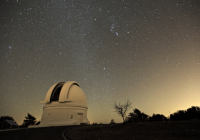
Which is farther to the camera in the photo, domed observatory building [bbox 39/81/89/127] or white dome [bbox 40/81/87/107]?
white dome [bbox 40/81/87/107]

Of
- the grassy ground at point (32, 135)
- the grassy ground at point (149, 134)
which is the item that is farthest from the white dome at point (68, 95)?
the grassy ground at point (149, 134)

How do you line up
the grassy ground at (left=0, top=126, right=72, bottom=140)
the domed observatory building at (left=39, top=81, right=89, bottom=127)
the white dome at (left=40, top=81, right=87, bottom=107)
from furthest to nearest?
the white dome at (left=40, top=81, right=87, bottom=107)
the domed observatory building at (left=39, top=81, right=89, bottom=127)
the grassy ground at (left=0, top=126, right=72, bottom=140)

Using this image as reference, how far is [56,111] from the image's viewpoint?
2289cm

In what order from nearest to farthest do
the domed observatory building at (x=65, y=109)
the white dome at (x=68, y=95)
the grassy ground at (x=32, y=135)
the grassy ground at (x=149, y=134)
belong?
the grassy ground at (x=149, y=134) < the grassy ground at (x=32, y=135) < the domed observatory building at (x=65, y=109) < the white dome at (x=68, y=95)

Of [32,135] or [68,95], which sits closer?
[32,135]

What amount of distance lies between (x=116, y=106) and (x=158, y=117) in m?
14.1

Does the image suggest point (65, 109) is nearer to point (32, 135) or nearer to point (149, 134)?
point (32, 135)

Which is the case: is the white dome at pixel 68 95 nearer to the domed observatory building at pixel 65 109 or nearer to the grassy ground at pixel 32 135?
the domed observatory building at pixel 65 109

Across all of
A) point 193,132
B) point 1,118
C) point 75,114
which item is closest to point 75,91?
point 75,114

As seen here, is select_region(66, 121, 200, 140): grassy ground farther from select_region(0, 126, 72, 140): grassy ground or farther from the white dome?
the white dome

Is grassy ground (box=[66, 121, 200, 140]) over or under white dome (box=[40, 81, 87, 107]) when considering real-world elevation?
under

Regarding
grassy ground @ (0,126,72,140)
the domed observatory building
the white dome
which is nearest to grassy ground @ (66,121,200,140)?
grassy ground @ (0,126,72,140)

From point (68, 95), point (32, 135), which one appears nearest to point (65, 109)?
point (68, 95)

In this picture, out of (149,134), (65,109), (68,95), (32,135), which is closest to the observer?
(149,134)
